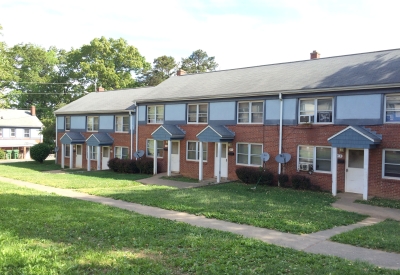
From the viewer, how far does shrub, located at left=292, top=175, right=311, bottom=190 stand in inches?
671

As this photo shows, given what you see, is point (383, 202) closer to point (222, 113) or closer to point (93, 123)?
point (222, 113)

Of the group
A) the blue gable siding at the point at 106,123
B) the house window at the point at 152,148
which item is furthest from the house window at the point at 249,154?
the blue gable siding at the point at 106,123

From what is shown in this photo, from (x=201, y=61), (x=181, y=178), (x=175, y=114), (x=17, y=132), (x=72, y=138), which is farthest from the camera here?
(x=201, y=61)

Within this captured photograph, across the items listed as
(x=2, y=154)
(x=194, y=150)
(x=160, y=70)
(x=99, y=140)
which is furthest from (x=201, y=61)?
(x=194, y=150)

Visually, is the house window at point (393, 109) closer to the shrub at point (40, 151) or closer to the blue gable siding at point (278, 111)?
the blue gable siding at point (278, 111)

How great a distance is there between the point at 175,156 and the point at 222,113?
4.67 meters

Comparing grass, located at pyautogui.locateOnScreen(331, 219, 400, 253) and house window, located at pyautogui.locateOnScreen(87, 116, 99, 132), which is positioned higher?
house window, located at pyautogui.locateOnScreen(87, 116, 99, 132)

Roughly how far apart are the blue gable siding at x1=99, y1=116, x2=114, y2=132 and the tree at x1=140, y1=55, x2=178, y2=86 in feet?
96.0

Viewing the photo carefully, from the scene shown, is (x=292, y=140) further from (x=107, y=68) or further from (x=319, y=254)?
(x=107, y=68)

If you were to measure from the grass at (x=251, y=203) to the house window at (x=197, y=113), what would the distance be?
4.91 m

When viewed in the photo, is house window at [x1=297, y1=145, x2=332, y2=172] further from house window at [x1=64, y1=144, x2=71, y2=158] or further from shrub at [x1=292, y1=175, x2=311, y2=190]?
house window at [x1=64, y1=144, x2=71, y2=158]

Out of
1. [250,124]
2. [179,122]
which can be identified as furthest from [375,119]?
[179,122]

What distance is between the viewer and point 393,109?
49.2 feet

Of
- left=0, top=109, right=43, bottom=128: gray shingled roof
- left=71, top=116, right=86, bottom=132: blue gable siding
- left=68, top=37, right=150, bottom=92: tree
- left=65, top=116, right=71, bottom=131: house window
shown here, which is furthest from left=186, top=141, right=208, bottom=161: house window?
left=0, top=109, right=43, bottom=128: gray shingled roof
